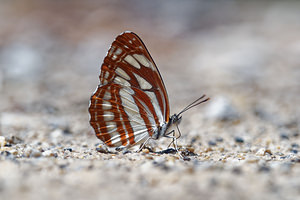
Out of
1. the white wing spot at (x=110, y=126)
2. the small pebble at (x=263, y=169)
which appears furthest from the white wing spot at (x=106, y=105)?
the small pebble at (x=263, y=169)

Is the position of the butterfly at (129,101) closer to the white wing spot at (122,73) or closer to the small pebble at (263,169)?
the white wing spot at (122,73)

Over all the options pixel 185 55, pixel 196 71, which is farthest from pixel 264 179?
pixel 185 55

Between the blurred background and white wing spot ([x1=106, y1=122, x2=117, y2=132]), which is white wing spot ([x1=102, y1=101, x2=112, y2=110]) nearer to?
white wing spot ([x1=106, y1=122, x2=117, y2=132])

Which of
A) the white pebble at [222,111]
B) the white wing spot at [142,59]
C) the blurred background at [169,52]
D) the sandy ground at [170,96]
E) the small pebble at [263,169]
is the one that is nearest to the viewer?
the sandy ground at [170,96]

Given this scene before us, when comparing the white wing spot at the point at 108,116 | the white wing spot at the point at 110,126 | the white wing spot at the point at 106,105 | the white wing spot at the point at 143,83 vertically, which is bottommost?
the white wing spot at the point at 110,126

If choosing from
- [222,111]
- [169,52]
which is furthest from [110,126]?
[169,52]

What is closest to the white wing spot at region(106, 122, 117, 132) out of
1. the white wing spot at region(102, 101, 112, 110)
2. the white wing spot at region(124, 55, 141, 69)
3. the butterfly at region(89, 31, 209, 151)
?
the butterfly at region(89, 31, 209, 151)

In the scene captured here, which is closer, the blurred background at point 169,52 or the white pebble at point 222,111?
the white pebble at point 222,111

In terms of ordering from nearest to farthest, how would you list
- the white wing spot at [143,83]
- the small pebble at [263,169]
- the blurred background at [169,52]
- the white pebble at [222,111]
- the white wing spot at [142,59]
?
the small pebble at [263,169]
the white wing spot at [142,59]
the white wing spot at [143,83]
the white pebble at [222,111]
the blurred background at [169,52]

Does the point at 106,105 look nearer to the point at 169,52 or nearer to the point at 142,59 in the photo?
the point at 142,59
